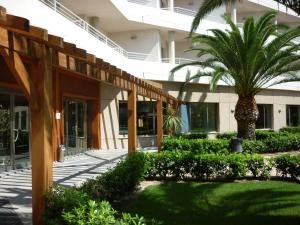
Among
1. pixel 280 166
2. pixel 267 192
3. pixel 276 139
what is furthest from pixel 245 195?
pixel 276 139

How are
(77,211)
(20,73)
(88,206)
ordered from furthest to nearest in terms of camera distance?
1. (88,206)
2. (20,73)
3. (77,211)

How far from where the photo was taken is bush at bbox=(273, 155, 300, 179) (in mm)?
12227

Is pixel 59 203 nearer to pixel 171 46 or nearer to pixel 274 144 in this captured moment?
pixel 274 144

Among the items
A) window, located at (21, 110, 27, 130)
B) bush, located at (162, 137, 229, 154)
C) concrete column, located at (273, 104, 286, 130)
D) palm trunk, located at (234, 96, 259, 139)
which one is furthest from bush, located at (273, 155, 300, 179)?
Result: concrete column, located at (273, 104, 286, 130)

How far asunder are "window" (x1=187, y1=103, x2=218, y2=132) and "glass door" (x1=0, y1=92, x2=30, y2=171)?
15.7m

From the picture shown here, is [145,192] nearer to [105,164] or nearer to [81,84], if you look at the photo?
[105,164]

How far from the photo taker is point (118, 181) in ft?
30.6

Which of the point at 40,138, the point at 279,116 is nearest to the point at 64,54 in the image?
the point at 40,138

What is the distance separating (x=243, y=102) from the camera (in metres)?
22.0

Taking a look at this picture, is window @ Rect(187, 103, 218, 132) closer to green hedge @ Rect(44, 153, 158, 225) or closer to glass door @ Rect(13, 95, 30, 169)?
glass door @ Rect(13, 95, 30, 169)

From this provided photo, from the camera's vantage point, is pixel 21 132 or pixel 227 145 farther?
pixel 227 145

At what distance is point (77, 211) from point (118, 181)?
398 cm

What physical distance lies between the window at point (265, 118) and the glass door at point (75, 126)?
17541 mm

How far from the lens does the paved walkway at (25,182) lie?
7732mm
